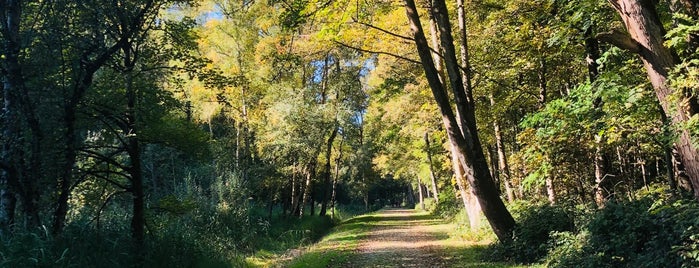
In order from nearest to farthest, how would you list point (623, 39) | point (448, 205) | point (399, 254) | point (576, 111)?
point (623, 39) → point (576, 111) → point (399, 254) → point (448, 205)

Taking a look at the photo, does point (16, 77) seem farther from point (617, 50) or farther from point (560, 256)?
point (617, 50)

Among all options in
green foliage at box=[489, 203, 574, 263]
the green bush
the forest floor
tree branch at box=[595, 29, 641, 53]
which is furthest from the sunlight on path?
tree branch at box=[595, 29, 641, 53]

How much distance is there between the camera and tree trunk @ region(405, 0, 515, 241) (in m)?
10.3

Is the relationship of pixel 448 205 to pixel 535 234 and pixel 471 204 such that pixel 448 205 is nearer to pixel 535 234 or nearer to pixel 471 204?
pixel 471 204

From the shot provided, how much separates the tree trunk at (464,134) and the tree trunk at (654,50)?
13.3 feet

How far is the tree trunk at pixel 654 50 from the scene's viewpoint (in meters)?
6.14

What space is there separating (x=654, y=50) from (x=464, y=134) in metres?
4.73

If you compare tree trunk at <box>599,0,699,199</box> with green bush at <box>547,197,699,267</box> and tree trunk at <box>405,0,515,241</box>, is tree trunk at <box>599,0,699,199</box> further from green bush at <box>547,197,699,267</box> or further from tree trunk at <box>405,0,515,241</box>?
tree trunk at <box>405,0,515,241</box>

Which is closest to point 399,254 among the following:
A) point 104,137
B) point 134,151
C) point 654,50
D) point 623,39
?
point 134,151

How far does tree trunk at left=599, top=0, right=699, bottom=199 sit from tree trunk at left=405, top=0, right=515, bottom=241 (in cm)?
405

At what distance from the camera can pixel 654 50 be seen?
6.44m

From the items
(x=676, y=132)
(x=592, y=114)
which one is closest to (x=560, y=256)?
(x=592, y=114)

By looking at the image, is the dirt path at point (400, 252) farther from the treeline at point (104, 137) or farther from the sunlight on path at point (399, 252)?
the treeline at point (104, 137)

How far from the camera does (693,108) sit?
6082 millimetres
